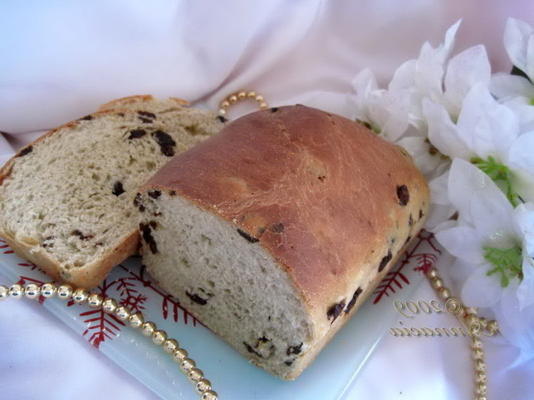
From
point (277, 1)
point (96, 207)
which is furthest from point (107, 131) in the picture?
point (277, 1)

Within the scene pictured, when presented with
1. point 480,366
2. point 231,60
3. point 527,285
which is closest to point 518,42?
point 527,285

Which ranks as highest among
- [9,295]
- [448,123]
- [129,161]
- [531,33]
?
[531,33]

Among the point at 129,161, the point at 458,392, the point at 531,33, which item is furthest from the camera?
the point at 129,161

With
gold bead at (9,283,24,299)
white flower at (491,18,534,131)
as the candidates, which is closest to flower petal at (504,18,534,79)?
white flower at (491,18,534,131)

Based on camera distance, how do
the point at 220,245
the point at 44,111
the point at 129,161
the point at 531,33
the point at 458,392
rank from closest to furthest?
the point at 220,245
the point at 458,392
the point at 531,33
the point at 129,161
the point at 44,111

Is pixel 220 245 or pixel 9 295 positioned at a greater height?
pixel 220 245

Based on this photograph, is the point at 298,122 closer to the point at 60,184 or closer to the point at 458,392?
the point at 60,184

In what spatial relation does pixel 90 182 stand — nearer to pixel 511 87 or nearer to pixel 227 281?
pixel 227 281
